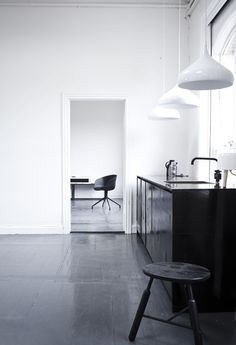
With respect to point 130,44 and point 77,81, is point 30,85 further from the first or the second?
point 130,44

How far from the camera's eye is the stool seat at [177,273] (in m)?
2.10

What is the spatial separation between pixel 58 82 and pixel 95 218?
2929mm

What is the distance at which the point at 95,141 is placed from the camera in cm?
1060

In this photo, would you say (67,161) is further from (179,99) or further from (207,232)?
(207,232)

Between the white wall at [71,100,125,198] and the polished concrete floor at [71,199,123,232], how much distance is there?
134 centimetres

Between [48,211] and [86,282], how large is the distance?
2.60 m

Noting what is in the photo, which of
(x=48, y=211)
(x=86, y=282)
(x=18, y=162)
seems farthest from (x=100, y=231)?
(x=86, y=282)

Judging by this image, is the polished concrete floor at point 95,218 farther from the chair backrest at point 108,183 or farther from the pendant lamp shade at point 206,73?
the pendant lamp shade at point 206,73

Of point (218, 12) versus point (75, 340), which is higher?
point (218, 12)

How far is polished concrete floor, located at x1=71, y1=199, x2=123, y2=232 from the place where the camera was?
20.2 ft

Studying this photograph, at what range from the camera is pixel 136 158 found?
590 centimetres

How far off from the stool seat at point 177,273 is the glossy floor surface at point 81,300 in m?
0.50

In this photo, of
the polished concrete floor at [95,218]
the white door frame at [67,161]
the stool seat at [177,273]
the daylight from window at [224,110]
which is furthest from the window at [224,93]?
the polished concrete floor at [95,218]

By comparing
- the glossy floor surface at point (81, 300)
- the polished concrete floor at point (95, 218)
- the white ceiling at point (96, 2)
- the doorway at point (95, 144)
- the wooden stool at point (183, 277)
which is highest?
the white ceiling at point (96, 2)
